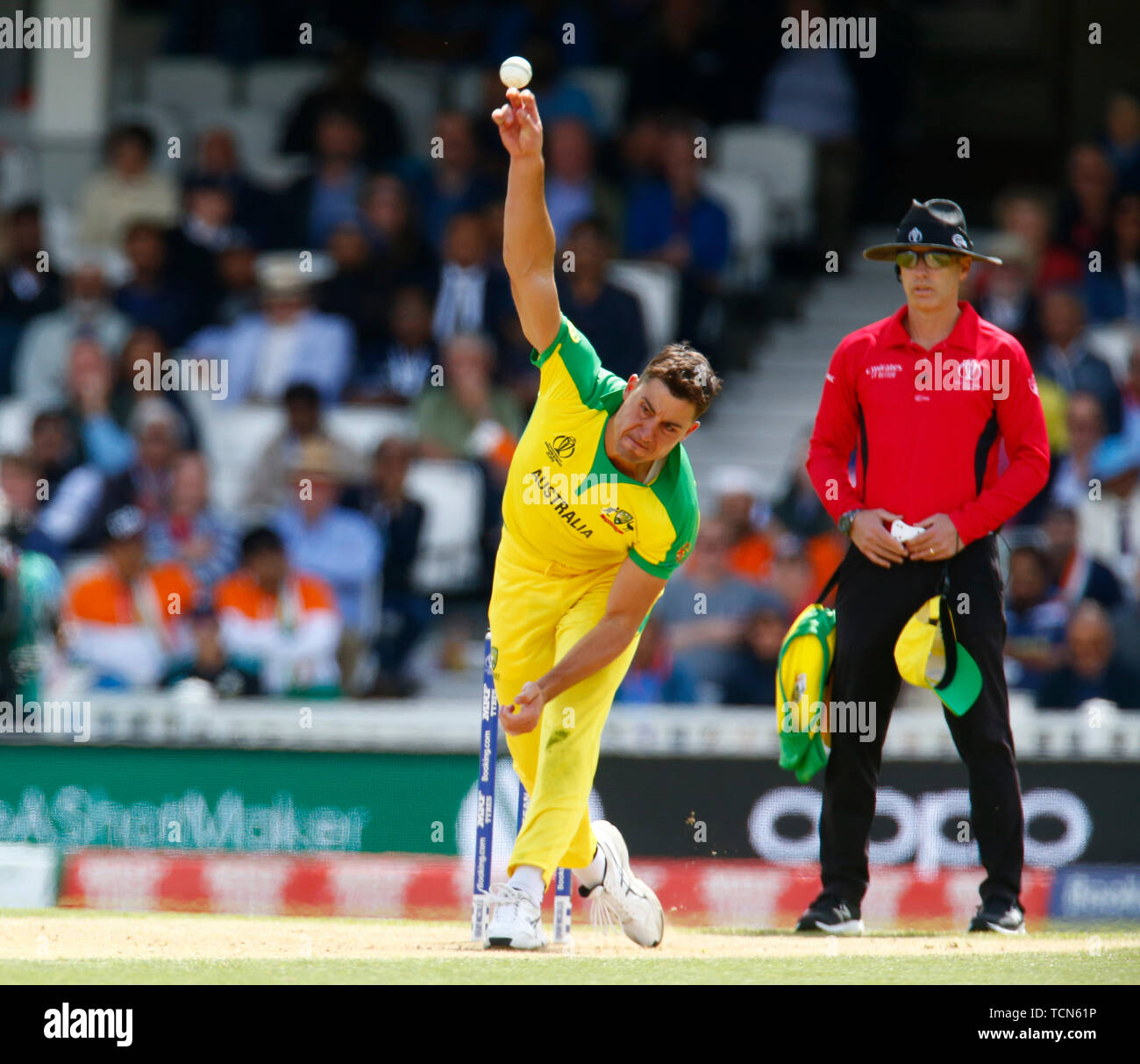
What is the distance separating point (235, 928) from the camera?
21.0 feet

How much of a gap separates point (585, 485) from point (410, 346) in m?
6.41

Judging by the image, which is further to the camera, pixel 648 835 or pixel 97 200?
pixel 97 200

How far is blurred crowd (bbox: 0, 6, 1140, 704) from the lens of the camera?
34.1 feet

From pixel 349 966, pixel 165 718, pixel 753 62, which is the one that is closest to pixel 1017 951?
pixel 349 966

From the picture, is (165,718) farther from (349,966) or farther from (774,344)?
(774,344)

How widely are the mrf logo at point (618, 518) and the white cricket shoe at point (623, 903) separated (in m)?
1.07

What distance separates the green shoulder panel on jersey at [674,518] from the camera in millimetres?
5754

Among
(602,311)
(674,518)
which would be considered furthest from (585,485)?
(602,311)

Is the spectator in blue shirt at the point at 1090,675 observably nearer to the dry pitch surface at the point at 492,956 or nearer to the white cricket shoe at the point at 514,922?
the dry pitch surface at the point at 492,956

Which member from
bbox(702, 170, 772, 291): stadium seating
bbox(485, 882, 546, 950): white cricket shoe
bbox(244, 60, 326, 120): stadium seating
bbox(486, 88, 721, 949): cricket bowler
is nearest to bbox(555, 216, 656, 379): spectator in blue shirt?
bbox(702, 170, 772, 291): stadium seating

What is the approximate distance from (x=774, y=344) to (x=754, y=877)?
612 cm

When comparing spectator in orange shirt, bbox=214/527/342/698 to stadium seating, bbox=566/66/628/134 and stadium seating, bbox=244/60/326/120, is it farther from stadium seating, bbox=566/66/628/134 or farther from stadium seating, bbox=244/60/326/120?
stadium seating, bbox=244/60/326/120

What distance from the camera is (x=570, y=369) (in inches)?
228
